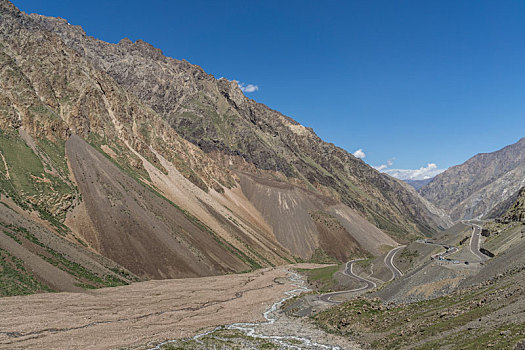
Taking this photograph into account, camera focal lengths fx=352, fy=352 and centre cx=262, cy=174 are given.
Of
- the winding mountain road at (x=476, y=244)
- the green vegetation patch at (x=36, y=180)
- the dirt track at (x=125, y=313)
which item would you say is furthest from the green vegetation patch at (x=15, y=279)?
the winding mountain road at (x=476, y=244)

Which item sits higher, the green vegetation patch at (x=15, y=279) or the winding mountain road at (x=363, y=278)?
the green vegetation patch at (x=15, y=279)

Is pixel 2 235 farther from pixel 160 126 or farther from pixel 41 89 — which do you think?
pixel 160 126

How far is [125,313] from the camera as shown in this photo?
47531 millimetres

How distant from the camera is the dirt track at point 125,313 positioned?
35.4 meters

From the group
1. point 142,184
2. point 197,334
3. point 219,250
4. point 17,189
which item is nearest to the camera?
point 197,334

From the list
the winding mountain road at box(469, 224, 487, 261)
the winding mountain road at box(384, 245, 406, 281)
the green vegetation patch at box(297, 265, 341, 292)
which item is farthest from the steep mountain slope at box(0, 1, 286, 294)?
the winding mountain road at box(469, 224, 487, 261)

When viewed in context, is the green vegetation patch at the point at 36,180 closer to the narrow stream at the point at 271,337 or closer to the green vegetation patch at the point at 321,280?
the narrow stream at the point at 271,337

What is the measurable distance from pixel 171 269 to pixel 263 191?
10131 cm

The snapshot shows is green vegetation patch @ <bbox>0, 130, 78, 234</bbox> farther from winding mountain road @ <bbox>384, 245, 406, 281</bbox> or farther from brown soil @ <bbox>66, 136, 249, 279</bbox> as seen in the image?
winding mountain road @ <bbox>384, 245, 406, 281</bbox>

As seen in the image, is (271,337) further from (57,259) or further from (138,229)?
(138,229)

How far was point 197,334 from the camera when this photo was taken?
1578 inches

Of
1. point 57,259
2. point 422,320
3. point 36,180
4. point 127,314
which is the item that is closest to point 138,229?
point 36,180

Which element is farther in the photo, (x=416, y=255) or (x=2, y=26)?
(x=2, y=26)

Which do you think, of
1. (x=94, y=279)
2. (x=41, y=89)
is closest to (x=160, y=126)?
(x=41, y=89)
